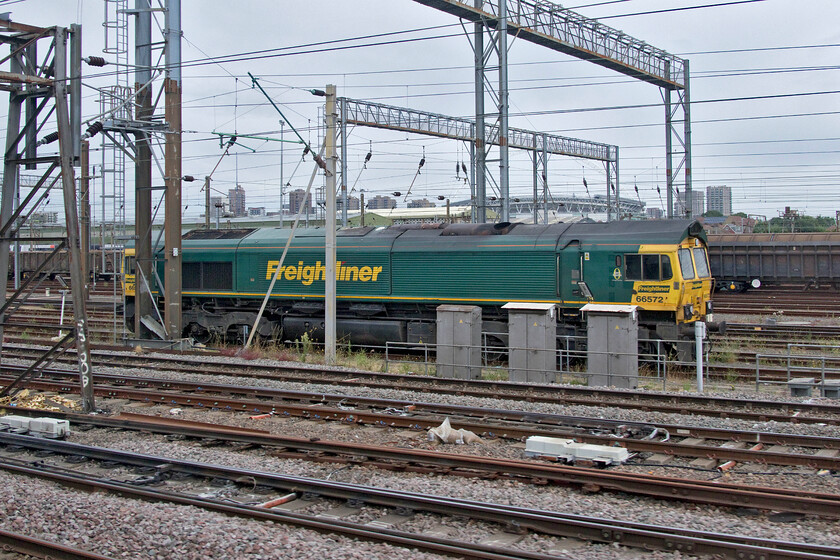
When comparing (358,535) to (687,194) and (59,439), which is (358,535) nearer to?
(59,439)

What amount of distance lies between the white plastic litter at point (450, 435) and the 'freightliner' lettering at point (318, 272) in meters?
10.5

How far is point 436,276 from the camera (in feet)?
65.4

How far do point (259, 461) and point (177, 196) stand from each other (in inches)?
533

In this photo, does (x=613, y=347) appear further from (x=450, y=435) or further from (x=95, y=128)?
(x=95, y=128)

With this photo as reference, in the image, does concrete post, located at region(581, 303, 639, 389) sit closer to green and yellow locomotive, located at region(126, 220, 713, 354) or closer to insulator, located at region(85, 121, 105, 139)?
green and yellow locomotive, located at region(126, 220, 713, 354)

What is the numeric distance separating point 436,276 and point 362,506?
40.7 ft

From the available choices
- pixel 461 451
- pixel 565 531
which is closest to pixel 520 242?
pixel 461 451

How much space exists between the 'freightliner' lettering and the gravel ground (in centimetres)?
1090

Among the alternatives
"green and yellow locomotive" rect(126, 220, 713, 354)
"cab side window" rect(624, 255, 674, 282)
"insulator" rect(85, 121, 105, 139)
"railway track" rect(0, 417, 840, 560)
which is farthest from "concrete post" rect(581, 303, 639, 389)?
"insulator" rect(85, 121, 105, 139)

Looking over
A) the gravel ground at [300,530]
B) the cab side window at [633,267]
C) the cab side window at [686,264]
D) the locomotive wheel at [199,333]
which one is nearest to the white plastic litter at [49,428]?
the gravel ground at [300,530]

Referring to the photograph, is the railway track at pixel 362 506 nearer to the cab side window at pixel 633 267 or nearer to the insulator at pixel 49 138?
the insulator at pixel 49 138

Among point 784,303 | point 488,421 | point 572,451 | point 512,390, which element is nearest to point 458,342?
point 512,390

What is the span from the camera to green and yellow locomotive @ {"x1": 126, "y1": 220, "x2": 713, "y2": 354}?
17.3m

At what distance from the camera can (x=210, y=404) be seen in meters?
13.5
